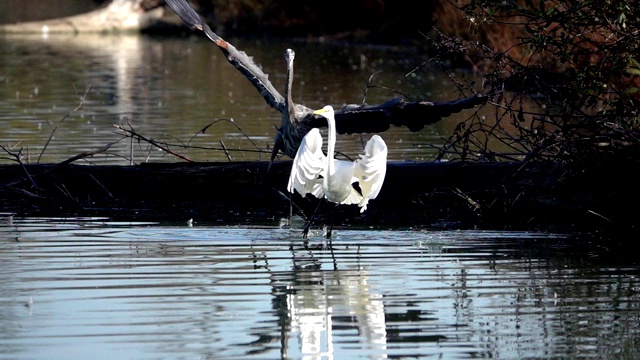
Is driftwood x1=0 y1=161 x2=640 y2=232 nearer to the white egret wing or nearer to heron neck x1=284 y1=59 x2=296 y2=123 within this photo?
heron neck x1=284 y1=59 x2=296 y2=123

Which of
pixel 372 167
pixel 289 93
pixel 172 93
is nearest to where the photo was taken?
pixel 372 167

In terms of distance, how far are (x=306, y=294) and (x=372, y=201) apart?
10.5 ft

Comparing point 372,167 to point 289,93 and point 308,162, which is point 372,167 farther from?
point 289,93

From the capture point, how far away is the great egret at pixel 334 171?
28.9 feet

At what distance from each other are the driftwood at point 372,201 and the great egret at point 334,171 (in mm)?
552

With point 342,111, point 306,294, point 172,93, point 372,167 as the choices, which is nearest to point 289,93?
point 342,111

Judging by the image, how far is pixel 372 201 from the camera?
10.5 m

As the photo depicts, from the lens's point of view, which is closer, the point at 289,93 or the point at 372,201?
the point at 372,201

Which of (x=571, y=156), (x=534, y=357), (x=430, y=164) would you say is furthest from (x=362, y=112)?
(x=534, y=357)

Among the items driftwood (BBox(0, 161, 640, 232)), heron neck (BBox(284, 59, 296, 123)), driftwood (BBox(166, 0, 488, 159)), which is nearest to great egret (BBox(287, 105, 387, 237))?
driftwood (BBox(0, 161, 640, 232))

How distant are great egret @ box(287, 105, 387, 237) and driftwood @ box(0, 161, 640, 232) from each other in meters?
0.55

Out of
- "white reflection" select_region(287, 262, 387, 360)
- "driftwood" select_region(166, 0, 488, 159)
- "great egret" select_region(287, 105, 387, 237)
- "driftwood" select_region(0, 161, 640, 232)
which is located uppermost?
"driftwood" select_region(166, 0, 488, 159)

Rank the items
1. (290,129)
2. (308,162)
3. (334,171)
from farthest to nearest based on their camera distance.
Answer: (290,129)
(334,171)
(308,162)

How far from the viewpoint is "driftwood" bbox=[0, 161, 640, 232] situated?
970 cm
